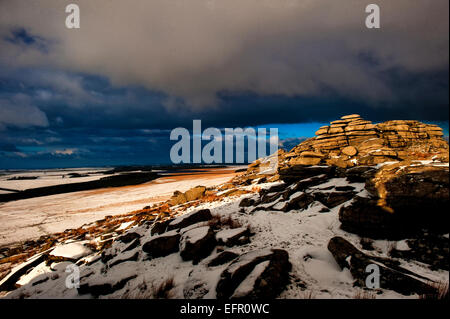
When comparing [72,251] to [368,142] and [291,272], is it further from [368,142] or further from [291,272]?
[368,142]

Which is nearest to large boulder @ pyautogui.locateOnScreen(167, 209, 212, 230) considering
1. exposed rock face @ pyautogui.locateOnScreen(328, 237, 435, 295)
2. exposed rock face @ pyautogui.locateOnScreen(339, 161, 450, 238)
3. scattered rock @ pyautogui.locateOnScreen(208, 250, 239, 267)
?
scattered rock @ pyautogui.locateOnScreen(208, 250, 239, 267)

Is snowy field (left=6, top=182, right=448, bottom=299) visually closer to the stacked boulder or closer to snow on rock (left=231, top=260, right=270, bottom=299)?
snow on rock (left=231, top=260, right=270, bottom=299)

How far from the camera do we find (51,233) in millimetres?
15547

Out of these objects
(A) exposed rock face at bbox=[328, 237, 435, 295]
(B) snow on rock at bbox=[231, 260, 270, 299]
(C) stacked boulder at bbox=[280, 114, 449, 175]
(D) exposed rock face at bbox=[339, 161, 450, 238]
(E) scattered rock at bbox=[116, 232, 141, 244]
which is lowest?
(E) scattered rock at bbox=[116, 232, 141, 244]

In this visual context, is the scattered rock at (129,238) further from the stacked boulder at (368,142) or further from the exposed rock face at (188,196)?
the stacked boulder at (368,142)

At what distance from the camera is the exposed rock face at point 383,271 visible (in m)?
3.98

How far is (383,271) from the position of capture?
4.41 m

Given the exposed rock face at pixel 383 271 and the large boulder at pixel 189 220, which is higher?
the exposed rock face at pixel 383 271

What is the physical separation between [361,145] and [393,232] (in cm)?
1238

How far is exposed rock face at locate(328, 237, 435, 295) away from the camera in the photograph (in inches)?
157

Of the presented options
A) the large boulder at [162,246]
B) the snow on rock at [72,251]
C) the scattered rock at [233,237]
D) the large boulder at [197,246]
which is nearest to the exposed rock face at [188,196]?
the snow on rock at [72,251]

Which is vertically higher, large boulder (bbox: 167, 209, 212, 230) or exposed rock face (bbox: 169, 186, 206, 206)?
large boulder (bbox: 167, 209, 212, 230)

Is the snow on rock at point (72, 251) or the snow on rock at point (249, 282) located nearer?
the snow on rock at point (249, 282)
